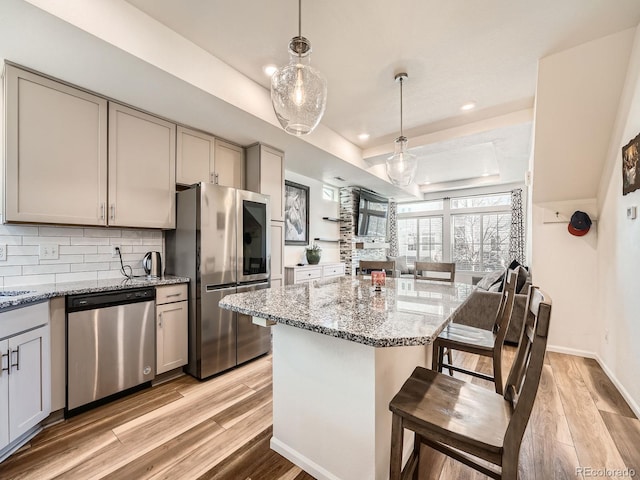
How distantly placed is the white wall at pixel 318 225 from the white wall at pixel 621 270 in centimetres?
383

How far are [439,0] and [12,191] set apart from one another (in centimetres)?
307

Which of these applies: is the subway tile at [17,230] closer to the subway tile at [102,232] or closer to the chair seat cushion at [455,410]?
the subway tile at [102,232]

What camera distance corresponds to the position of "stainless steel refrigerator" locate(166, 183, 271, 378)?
8.32 ft

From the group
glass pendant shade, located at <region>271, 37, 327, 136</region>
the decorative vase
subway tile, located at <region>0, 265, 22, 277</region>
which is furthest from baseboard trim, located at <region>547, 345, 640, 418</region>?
subway tile, located at <region>0, 265, 22, 277</region>

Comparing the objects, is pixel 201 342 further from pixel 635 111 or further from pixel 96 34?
pixel 635 111

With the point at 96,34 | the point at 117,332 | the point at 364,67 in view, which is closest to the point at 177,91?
the point at 96,34

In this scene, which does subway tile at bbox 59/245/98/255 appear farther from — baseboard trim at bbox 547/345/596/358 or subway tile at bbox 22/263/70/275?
baseboard trim at bbox 547/345/596/358

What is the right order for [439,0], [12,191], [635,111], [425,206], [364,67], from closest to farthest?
[439,0]
[12,191]
[635,111]
[364,67]
[425,206]

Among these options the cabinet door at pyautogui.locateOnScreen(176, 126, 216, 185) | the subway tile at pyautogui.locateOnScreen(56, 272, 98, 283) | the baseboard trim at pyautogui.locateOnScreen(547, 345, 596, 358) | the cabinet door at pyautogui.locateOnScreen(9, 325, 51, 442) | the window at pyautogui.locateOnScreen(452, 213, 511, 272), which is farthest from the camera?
the window at pyautogui.locateOnScreen(452, 213, 511, 272)

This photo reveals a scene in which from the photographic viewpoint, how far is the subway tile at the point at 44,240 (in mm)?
2143

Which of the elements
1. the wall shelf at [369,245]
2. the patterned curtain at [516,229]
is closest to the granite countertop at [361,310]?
the wall shelf at [369,245]

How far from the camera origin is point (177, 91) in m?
2.18

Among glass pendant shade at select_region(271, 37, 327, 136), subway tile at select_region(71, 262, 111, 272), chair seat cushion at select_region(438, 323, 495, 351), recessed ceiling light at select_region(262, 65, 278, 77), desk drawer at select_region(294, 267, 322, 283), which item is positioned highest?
recessed ceiling light at select_region(262, 65, 278, 77)

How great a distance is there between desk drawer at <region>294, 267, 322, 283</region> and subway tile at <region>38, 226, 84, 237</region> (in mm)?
2630
